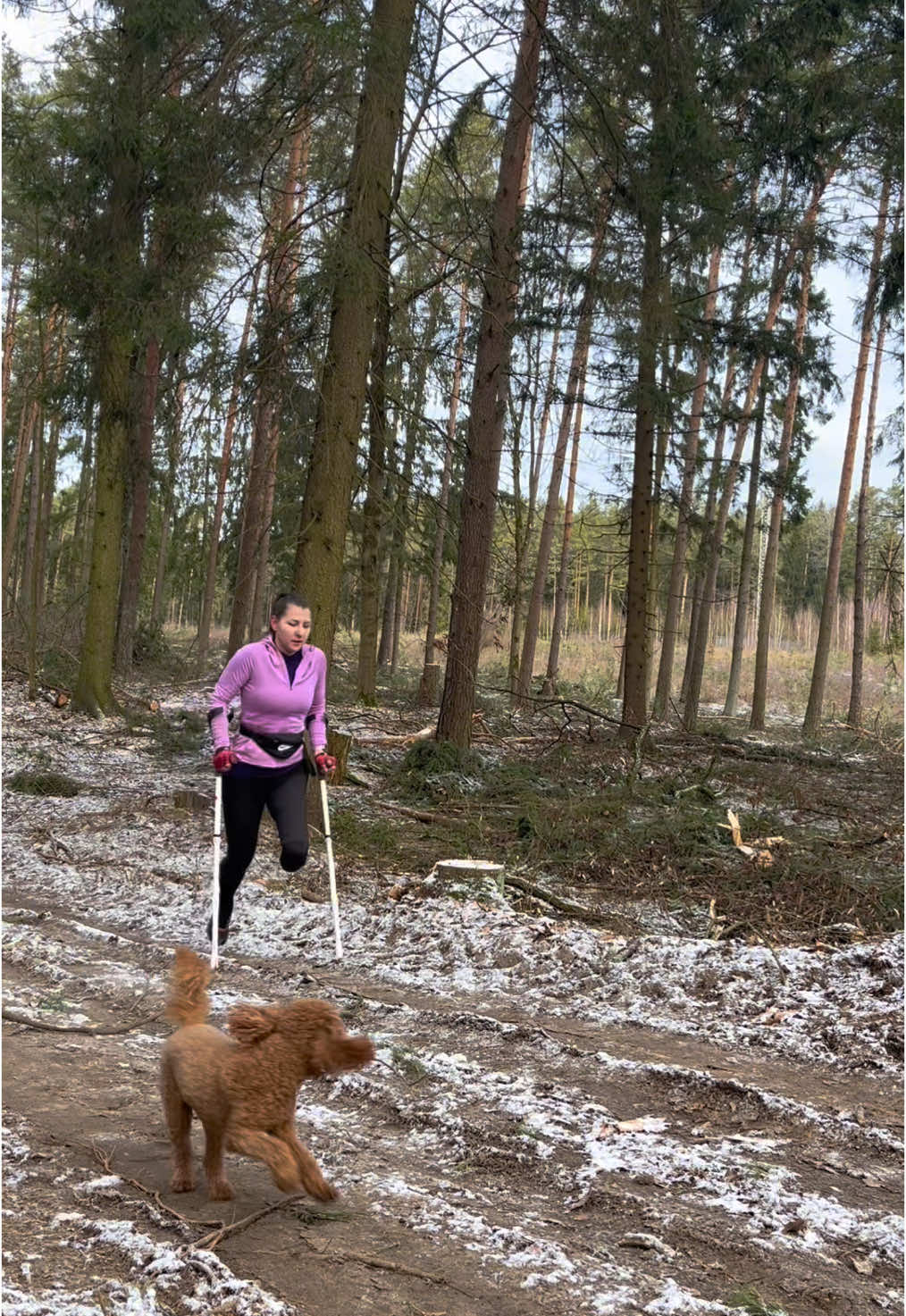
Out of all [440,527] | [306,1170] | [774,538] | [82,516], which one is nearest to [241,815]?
[306,1170]

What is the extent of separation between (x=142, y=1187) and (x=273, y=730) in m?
2.65

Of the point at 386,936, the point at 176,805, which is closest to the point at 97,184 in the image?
the point at 176,805

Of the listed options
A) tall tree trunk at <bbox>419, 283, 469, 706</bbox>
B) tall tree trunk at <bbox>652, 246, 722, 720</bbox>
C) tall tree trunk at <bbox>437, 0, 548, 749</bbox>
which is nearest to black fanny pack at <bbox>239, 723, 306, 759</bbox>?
tall tree trunk at <bbox>419, 283, 469, 706</bbox>

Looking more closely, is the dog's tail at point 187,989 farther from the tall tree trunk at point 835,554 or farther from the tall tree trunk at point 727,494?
the tall tree trunk at point 835,554

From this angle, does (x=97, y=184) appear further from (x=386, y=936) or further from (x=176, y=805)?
(x=386, y=936)

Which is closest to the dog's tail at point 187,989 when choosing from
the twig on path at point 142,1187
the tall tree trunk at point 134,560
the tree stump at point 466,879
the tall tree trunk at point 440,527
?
the twig on path at point 142,1187

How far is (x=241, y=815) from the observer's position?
227 inches

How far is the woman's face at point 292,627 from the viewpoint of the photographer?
209 inches

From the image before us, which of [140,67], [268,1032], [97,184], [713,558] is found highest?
[140,67]

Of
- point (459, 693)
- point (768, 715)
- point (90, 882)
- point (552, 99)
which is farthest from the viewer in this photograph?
point (768, 715)

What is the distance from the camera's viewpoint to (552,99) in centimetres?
1099

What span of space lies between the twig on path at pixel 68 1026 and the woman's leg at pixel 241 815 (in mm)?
1040

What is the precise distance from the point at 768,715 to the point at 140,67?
22965 millimetres

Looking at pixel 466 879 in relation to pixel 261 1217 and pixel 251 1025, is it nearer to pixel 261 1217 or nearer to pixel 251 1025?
pixel 261 1217
